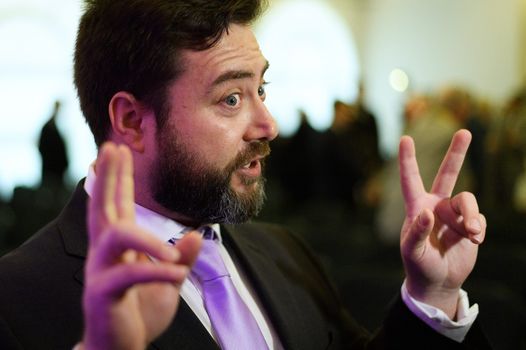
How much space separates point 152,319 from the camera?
106cm

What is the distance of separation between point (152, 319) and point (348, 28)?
11.8 metres

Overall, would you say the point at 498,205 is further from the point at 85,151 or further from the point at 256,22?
the point at 85,151

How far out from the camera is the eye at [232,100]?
153 centimetres

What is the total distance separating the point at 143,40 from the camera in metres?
1.50

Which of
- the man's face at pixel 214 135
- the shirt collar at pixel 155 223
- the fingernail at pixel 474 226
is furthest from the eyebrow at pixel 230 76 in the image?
the fingernail at pixel 474 226

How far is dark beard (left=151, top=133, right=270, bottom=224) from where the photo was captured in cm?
153

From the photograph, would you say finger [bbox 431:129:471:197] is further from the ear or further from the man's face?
the ear

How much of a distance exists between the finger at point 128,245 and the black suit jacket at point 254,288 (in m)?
0.45

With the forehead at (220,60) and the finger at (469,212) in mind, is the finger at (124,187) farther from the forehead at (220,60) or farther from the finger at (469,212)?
the finger at (469,212)

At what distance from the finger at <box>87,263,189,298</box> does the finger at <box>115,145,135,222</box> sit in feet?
0.25

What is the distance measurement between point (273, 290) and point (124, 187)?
0.73 m

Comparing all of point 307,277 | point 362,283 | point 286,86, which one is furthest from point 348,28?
point 307,277

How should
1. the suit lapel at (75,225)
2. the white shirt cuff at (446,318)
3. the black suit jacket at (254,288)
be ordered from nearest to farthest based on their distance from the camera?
the black suit jacket at (254,288), the suit lapel at (75,225), the white shirt cuff at (446,318)

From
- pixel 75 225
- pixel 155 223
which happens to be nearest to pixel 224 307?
pixel 155 223
